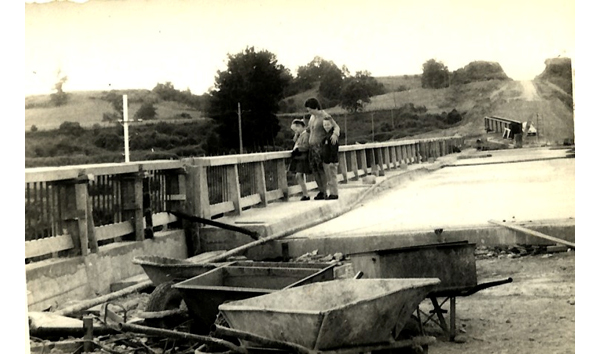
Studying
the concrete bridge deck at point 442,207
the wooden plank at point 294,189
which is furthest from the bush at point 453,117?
the wooden plank at point 294,189

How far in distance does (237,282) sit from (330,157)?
1.88 metres

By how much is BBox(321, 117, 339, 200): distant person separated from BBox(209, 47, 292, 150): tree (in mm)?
440

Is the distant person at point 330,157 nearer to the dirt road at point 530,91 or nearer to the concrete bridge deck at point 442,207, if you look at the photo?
the concrete bridge deck at point 442,207

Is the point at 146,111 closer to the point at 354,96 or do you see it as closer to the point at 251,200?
the point at 354,96

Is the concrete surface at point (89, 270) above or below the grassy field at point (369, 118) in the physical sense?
below

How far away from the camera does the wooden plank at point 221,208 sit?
21.1ft

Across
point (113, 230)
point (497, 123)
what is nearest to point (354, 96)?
point (497, 123)

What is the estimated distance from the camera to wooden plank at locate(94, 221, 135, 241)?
5508 mm

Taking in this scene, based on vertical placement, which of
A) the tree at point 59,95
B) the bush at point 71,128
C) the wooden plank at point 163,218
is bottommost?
the wooden plank at point 163,218

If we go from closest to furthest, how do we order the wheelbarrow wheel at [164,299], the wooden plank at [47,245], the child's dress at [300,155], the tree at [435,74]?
the wheelbarrow wheel at [164,299], the wooden plank at [47,245], the tree at [435,74], the child's dress at [300,155]

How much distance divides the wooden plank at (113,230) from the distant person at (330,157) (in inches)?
68.8

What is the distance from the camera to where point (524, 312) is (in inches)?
189

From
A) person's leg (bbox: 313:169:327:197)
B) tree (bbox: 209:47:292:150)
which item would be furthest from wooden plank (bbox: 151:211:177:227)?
person's leg (bbox: 313:169:327:197)

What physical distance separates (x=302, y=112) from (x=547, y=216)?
190 cm
